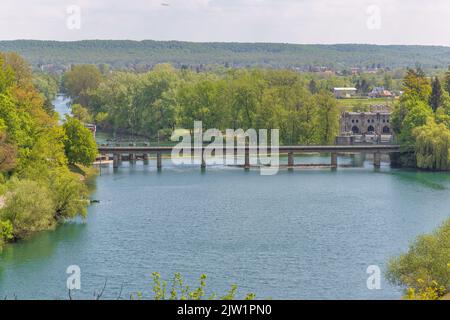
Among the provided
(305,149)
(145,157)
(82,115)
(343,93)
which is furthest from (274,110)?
(343,93)

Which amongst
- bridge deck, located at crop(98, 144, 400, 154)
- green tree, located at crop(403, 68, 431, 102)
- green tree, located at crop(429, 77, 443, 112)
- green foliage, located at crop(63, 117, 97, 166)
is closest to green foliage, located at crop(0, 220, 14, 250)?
green foliage, located at crop(63, 117, 97, 166)

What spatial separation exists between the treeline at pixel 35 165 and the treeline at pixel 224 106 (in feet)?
76.4

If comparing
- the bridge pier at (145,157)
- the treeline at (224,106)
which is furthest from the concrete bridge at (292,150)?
the treeline at (224,106)

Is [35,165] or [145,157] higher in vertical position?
[35,165]

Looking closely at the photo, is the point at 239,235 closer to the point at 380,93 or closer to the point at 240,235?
the point at 240,235

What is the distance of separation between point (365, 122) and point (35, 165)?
61.5m

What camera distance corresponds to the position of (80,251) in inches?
1487

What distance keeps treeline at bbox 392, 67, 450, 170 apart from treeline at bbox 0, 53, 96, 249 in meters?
24.3

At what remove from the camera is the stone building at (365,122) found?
10550 centimetres

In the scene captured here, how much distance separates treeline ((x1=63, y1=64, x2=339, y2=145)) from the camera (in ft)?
Answer: 275

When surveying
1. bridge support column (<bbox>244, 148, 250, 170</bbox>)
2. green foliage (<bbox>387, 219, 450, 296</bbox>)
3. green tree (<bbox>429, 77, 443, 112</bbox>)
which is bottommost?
bridge support column (<bbox>244, 148, 250, 170</bbox>)

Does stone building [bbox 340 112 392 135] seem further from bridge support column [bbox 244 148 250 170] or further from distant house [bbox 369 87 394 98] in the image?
distant house [bbox 369 87 394 98]

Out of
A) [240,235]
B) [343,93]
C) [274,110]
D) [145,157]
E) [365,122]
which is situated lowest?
[145,157]

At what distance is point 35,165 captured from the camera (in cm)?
5006
